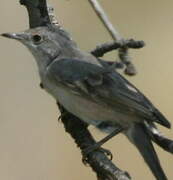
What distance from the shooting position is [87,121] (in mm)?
3238

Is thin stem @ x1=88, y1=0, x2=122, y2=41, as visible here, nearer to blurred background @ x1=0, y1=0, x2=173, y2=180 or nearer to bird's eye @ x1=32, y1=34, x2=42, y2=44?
bird's eye @ x1=32, y1=34, x2=42, y2=44

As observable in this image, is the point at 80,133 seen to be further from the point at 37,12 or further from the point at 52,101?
the point at 52,101

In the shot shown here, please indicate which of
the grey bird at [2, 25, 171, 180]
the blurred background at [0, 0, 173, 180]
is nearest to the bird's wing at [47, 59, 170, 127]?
the grey bird at [2, 25, 171, 180]

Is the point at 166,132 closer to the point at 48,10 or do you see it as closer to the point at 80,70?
the point at 80,70

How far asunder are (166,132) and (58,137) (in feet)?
1.77

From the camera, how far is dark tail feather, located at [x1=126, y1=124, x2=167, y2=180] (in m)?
3.00

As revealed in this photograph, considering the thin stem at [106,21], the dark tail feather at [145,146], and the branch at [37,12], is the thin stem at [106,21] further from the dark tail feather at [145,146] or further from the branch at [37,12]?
the dark tail feather at [145,146]

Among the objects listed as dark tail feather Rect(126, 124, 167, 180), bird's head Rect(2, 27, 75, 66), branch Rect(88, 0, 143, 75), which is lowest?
dark tail feather Rect(126, 124, 167, 180)

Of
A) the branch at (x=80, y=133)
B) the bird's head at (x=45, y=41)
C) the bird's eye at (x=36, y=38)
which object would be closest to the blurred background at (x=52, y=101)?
the bird's head at (x=45, y=41)

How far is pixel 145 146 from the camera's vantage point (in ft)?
10.2

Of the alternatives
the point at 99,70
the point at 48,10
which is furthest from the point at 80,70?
the point at 48,10

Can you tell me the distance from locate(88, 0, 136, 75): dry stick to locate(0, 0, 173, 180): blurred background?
145 centimetres

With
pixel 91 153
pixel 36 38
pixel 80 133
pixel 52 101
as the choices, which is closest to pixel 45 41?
pixel 36 38

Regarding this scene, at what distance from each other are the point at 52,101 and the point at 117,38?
175 cm
